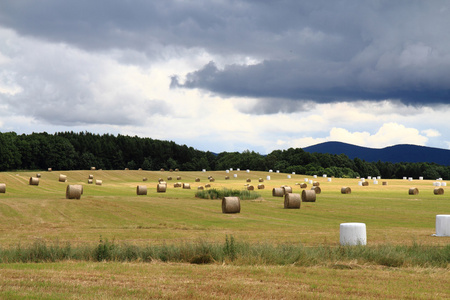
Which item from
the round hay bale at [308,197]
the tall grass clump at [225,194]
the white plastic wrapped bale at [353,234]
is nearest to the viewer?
the white plastic wrapped bale at [353,234]

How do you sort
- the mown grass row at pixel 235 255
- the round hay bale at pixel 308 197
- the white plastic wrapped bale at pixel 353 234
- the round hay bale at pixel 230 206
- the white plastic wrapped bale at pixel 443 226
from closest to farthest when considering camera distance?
1. the mown grass row at pixel 235 255
2. the white plastic wrapped bale at pixel 353 234
3. the white plastic wrapped bale at pixel 443 226
4. the round hay bale at pixel 230 206
5. the round hay bale at pixel 308 197

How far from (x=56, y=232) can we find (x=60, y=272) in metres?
14.4

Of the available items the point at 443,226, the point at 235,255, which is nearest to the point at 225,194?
the point at 443,226

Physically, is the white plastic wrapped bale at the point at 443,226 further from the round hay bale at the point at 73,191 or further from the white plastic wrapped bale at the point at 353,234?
the round hay bale at the point at 73,191

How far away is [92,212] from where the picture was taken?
3909 cm

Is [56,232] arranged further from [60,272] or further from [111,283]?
[111,283]

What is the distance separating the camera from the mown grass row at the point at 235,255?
16.8 metres

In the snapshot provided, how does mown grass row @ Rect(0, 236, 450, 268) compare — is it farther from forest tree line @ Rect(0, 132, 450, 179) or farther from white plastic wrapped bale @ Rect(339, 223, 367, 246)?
forest tree line @ Rect(0, 132, 450, 179)

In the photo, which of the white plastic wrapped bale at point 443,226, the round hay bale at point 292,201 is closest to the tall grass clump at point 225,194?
the round hay bale at point 292,201

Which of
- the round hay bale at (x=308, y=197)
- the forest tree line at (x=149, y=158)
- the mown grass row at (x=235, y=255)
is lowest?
the mown grass row at (x=235, y=255)

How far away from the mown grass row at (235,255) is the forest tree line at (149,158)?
124921 mm

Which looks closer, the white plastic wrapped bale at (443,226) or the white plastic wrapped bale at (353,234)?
the white plastic wrapped bale at (353,234)

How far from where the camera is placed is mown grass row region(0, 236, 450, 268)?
1677 cm

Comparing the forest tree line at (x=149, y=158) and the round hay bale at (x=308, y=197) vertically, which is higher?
the forest tree line at (x=149, y=158)
